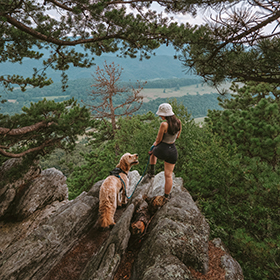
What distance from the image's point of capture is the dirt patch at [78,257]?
4.03m

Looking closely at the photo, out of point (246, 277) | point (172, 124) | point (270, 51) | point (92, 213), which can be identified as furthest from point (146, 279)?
point (270, 51)

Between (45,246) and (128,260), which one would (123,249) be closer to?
(128,260)

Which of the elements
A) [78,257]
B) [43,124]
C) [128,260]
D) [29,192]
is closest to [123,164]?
[128,260]

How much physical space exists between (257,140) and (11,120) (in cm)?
1137

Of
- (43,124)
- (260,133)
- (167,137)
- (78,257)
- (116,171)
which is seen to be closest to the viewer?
(78,257)

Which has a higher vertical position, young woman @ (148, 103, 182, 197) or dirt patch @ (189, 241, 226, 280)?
young woman @ (148, 103, 182, 197)

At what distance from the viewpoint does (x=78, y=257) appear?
4.45 meters

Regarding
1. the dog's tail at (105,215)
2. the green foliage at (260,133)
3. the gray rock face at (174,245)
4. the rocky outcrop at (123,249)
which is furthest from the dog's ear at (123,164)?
the green foliage at (260,133)

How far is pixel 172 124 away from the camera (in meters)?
4.43

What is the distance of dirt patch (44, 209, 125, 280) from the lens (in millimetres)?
4031

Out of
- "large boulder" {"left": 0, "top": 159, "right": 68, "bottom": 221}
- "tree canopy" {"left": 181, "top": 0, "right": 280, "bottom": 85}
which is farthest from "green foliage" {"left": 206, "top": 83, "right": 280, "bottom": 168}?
"large boulder" {"left": 0, "top": 159, "right": 68, "bottom": 221}

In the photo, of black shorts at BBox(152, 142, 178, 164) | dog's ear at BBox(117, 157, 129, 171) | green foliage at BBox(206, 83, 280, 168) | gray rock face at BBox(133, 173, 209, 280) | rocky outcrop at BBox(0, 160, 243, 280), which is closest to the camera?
gray rock face at BBox(133, 173, 209, 280)

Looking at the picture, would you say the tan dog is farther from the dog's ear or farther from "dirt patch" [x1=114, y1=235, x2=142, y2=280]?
"dirt patch" [x1=114, y1=235, x2=142, y2=280]

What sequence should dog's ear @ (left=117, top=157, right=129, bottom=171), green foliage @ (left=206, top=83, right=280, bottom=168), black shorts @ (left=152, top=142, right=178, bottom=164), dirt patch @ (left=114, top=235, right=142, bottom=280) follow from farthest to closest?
green foliage @ (left=206, top=83, right=280, bottom=168) → dog's ear @ (left=117, top=157, right=129, bottom=171) → black shorts @ (left=152, top=142, right=178, bottom=164) → dirt patch @ (left=114, top=235, right=142, bottom=280)
